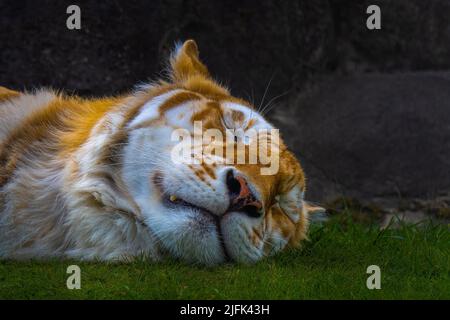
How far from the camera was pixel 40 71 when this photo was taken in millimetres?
6602

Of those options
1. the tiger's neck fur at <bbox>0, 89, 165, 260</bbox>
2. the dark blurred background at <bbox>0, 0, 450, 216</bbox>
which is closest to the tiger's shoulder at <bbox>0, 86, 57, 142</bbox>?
the tiger's neck fur at <bbox>0, 89, 165, 260</bbox>

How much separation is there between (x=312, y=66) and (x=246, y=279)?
458 cm

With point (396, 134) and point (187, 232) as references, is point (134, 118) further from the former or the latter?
point (396, 134)

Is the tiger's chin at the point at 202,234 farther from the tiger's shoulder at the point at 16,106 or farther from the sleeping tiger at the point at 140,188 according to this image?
the tiger's shoulder at the point at 16,106

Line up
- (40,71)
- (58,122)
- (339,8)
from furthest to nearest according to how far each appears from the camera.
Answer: (339,8), (40,71), (58,122)

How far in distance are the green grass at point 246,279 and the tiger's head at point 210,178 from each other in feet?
0.43

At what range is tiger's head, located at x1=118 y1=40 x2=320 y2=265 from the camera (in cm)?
363

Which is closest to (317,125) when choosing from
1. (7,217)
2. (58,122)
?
(58,122)

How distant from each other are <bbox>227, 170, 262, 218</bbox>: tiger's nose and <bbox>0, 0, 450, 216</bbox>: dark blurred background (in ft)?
10.7

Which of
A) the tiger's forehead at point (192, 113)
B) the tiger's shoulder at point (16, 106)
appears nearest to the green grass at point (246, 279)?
the tiger's forehead at point (192, 113)

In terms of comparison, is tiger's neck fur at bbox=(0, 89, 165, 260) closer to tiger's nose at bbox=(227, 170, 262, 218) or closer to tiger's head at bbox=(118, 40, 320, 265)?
tiger's head at bbox=(118, 40, 320, 265)

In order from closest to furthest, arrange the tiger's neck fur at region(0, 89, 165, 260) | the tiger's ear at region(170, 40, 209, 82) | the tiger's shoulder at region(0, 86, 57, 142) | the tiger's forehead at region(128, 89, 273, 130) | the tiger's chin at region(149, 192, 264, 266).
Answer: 1. the tiger's chin at region(149, 192, 264, 266)
2. the tiger's neck fur at region(0, 89, 165, 260)
3. the tiger's forehead at region(128, 89, 273, 130)
4. the tiger's shoulder at region(0, 86, 57, 142)
5. the tiger's ear at region(170, 40, 209, 82)
